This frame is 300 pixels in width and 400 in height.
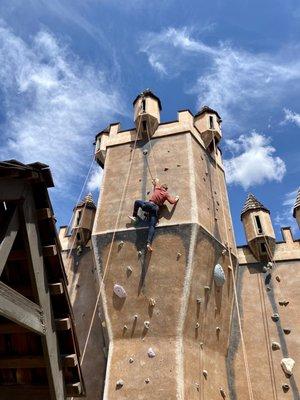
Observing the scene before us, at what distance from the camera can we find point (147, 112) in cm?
1362

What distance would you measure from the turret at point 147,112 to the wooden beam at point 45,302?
9877 mm

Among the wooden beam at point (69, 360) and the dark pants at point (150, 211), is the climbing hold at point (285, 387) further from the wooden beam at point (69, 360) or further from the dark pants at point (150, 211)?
the wooden beam at point (69, 360)

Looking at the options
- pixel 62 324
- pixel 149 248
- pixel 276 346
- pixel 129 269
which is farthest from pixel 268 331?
pixel 62 324

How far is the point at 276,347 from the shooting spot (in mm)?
10805

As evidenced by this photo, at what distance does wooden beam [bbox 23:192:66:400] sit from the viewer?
3.99 meters

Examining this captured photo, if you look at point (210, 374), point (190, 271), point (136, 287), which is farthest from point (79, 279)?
point (210, 374)

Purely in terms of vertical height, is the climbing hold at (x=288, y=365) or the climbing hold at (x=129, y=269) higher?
the climbing hold at (x=129, y=269)

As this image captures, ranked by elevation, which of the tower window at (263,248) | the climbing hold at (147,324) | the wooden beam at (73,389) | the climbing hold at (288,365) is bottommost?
the wooden beam at (73,389)

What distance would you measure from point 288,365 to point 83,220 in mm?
9442

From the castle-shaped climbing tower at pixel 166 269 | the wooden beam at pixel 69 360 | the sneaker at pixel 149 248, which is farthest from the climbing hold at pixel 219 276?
the wooden beam at pixel 69 360

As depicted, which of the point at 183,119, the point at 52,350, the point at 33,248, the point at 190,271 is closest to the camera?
the point at 33,248

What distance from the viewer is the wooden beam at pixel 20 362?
4406 millimetres

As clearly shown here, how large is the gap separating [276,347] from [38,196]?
31.8ft

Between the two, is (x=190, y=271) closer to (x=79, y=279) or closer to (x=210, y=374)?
(x=210, y=374)
